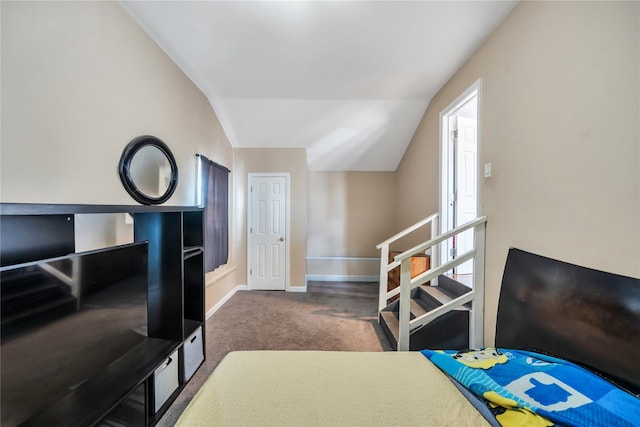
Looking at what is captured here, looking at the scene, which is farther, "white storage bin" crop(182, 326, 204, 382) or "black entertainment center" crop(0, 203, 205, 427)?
"white storage bin" crop(182, 326, 204, 382)

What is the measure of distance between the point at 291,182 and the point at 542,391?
350cm

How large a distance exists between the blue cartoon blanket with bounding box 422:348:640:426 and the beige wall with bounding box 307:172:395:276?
3483mm

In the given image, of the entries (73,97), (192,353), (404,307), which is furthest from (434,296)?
(73,97)

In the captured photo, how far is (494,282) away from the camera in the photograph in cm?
176

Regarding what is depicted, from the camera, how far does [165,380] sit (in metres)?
1.51

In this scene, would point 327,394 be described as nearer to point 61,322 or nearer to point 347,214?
point 61,322

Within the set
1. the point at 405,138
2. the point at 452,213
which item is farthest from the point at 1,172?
the point at 405,138

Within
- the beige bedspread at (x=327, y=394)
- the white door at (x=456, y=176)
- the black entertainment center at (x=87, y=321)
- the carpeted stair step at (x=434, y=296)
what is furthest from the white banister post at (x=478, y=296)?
the black entertainment center at (x=87, y=321)

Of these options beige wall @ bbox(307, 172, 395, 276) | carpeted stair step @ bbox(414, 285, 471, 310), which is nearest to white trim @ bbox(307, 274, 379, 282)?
beige wall @ bbox(307, 172, 395, 276)

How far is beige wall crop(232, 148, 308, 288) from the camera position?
3873 mm

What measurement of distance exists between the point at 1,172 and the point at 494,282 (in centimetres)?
292

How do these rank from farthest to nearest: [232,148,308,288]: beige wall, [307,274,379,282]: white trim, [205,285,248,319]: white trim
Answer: [307,274,379,282]: white trim → [232,148,308,288]: beige wall → [205,285,248,319]: white trim

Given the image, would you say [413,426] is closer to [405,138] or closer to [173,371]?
[173,371]

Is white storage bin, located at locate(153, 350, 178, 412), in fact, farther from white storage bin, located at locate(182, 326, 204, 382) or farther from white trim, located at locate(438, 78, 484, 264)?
white trim, located at locate(438, 78, 484, 264)
